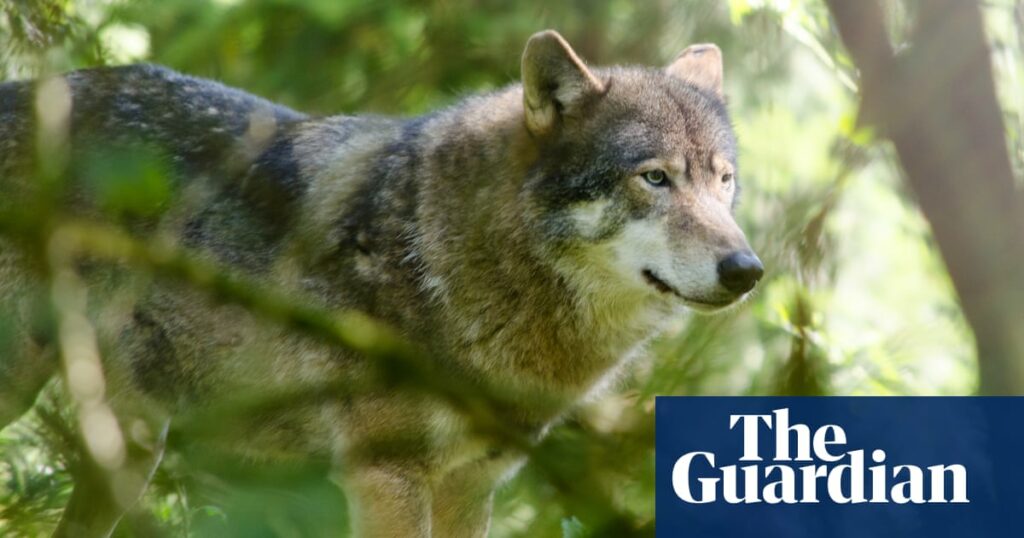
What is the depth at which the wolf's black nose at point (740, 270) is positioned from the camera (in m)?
3.90

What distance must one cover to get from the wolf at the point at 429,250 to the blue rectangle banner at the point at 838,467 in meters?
0.59

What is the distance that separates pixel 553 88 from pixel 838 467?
178 centimetres

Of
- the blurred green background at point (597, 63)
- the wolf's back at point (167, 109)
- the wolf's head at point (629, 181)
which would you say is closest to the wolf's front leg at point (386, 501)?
the blurred green background at point (597, 63)

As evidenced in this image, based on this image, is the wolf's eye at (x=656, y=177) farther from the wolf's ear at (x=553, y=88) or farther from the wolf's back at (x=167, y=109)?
the wolf's back at (x=167, y=109)

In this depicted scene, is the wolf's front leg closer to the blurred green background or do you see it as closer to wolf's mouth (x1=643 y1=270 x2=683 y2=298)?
the blurred green background

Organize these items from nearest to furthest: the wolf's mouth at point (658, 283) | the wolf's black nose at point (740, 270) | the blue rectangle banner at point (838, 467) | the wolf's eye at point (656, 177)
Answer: the blue rectangle banner at point (838, 467) < the wolf's black nose at point (740, 270) < the wolf's mouth at point (658, 283) < the wolf's eye at point (656, 177)

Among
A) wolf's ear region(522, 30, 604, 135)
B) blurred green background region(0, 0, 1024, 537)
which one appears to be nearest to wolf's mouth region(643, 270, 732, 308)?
blurred green background region(0, 0, 1024, 537)

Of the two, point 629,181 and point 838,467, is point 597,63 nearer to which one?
point 629,181

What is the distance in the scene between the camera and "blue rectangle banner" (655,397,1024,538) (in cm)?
184

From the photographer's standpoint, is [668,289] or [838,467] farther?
[668,289]

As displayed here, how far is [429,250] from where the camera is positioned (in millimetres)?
4410

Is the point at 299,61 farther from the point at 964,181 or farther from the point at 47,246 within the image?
the point at 47,246

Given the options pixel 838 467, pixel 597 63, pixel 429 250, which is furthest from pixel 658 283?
pixel 597 63

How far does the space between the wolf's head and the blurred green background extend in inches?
7.3
